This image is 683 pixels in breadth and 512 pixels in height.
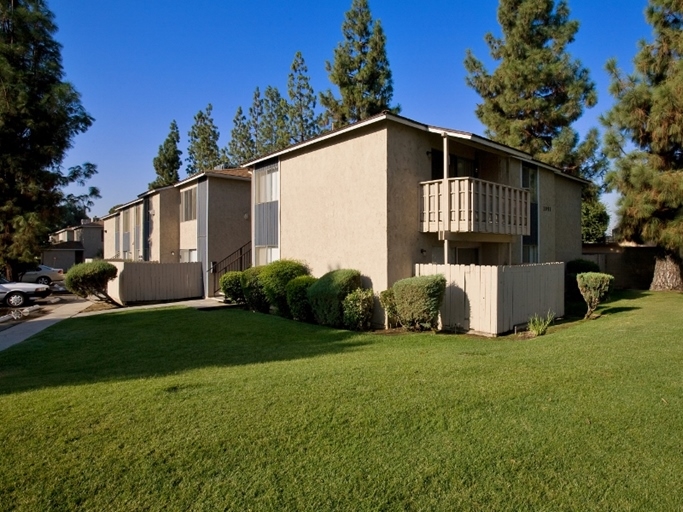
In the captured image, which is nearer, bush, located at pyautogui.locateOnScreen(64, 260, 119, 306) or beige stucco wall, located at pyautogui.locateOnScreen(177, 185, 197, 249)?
bush, located at pyautogui.locateOnScreen(64, 260, 119, 306)

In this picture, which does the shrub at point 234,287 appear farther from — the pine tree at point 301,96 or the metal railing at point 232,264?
the pine tree at point 301,96

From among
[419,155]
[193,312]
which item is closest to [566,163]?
[419,155]

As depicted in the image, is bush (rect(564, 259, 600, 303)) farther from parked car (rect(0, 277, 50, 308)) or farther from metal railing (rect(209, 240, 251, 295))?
parked car (rect(0, 277, 50, 308))

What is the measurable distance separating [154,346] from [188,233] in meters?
14.3

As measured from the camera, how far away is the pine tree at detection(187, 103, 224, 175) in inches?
1922

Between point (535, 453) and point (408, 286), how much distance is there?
773cm

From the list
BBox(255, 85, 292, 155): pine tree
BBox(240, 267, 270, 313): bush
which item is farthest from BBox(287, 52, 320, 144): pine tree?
BBox(240, 267, 270, 313): bush

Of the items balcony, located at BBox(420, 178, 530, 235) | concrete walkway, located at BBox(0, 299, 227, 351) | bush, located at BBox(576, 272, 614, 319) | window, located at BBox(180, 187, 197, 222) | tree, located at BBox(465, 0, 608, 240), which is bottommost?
concrete walkway, located at BBox(0, 299, 227, 351)

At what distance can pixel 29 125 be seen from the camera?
77.6ft

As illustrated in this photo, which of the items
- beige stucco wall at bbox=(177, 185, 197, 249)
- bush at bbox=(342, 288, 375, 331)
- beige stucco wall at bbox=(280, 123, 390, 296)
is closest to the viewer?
bush at bbox=(342, 288, 375, 331)

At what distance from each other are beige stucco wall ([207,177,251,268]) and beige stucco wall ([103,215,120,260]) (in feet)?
53.0

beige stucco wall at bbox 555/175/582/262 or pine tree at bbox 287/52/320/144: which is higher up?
pine tree at bbox 287/52/320/144

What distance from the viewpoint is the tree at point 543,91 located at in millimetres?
26703

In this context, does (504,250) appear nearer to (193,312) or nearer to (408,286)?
(408,286)
